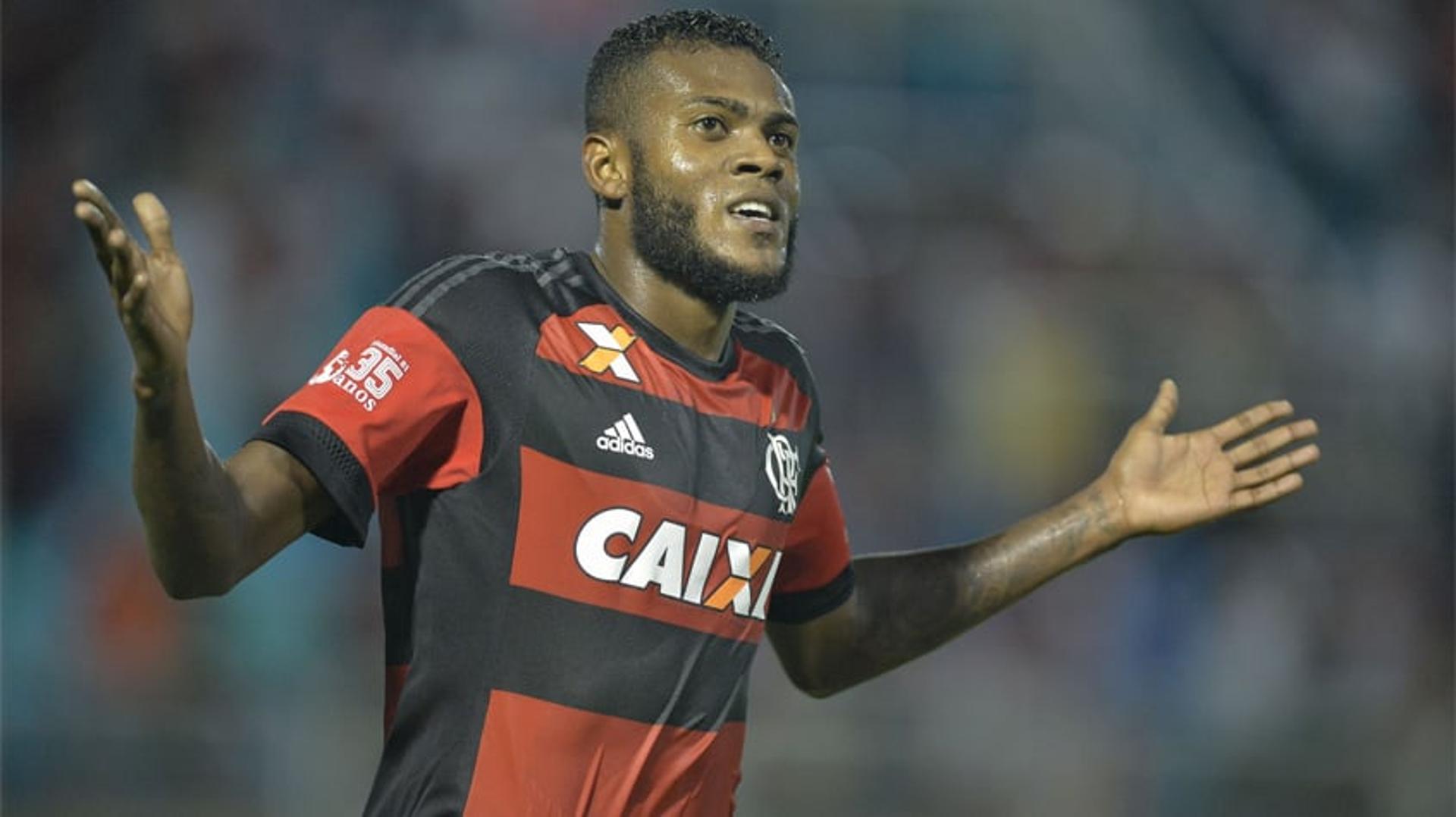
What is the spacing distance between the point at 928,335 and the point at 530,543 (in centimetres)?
617

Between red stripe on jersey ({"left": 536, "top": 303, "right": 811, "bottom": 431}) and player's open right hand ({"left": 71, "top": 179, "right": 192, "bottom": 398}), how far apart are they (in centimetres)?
88

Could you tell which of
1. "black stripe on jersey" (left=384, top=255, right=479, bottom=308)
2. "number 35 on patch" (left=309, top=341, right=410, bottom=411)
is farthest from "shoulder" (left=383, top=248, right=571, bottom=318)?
"number 35 on patch" (left=309, top=341, right=410, bottom=411)

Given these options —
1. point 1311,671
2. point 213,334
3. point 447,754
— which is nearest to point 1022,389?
point 1311,671

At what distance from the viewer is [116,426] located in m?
8.69

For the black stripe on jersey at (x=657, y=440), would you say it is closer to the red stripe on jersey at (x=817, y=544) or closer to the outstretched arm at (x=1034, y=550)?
the red stripe on jersey at (x=817, y=544)

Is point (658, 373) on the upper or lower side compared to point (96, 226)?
upper

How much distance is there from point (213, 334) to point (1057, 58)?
179 inches

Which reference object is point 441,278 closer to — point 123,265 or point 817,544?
point 123,265

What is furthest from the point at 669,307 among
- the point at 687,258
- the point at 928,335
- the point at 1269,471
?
the point at 928,335

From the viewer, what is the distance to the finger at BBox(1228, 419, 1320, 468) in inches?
173

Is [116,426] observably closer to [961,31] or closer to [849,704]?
[849,704]

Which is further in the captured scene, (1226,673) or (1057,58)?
(1057,58)

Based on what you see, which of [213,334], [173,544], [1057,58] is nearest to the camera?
[173,544]

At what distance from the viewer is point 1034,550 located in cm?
437
